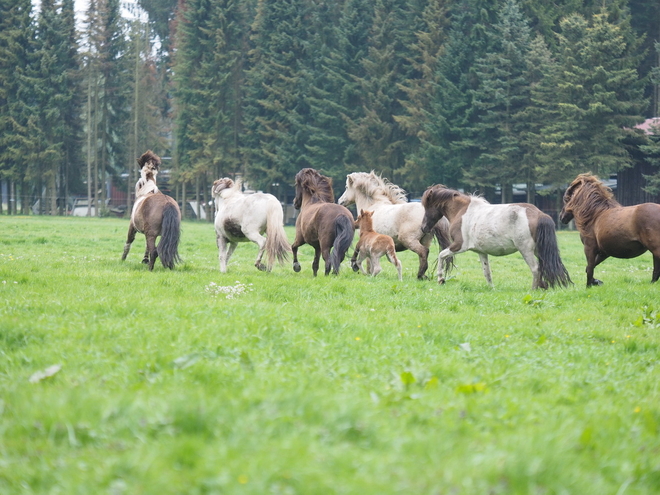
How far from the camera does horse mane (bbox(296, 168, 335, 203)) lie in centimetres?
1352

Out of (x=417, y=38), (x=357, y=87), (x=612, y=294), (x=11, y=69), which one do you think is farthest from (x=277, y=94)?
(x=612, y=294)

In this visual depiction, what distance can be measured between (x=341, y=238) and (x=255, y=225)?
196 centimetres

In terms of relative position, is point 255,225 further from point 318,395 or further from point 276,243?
point 318,395

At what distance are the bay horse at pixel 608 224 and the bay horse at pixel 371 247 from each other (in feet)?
10.3

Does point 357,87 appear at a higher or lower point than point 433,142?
higher

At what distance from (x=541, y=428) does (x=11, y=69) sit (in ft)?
185

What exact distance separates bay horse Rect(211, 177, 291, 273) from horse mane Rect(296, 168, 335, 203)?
0.67 m

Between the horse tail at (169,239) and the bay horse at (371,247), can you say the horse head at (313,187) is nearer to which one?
the bay horse at (371,247)

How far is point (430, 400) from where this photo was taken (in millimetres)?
4219

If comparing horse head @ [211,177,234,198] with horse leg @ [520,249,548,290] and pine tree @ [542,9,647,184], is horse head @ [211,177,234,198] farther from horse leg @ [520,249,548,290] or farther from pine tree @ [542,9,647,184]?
pine tree @ [542,9,647,184]

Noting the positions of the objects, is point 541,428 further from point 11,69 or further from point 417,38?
point 11,69

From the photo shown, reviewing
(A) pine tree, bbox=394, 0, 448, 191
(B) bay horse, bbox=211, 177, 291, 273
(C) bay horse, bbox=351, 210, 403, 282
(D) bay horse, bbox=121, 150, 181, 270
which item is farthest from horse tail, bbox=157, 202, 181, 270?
(A) pine tree, bbox=394, 0, 448, 191

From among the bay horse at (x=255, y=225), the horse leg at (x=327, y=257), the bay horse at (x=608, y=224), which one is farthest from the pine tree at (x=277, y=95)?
the bay horse at (x=608, y=224)

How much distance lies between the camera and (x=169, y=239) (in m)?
12.4
